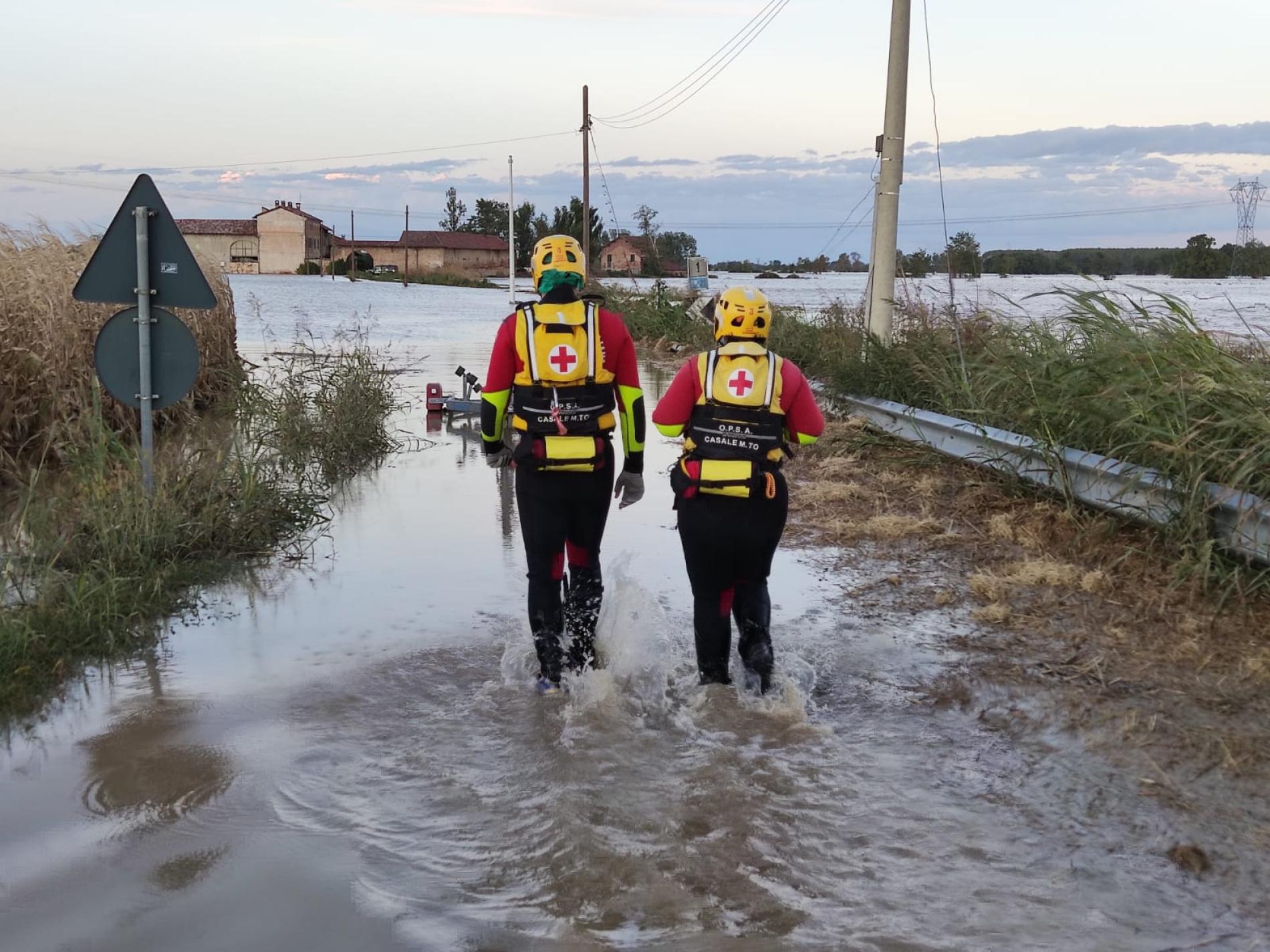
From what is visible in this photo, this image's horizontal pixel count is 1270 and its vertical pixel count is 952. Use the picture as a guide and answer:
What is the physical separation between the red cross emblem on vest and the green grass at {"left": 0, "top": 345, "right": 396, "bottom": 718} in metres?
2.62

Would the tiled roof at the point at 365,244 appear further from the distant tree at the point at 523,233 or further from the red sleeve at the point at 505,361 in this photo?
the red sleeve at the point at 505,361

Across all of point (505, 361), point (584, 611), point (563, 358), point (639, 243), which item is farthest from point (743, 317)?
point (639, 243)

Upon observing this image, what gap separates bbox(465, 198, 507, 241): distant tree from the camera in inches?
6137

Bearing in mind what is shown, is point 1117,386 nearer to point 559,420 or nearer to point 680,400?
point 680,400

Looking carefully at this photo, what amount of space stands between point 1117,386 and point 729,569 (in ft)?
11.6

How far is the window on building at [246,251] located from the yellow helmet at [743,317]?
144173mm

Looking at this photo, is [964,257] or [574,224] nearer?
[964,257]

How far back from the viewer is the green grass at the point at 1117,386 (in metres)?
6.52

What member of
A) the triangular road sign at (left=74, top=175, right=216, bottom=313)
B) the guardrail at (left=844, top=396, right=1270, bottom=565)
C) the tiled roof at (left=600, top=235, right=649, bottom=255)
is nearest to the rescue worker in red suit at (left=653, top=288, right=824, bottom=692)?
the guardrail at (left=844, top=396, right=1270, bottom=565)

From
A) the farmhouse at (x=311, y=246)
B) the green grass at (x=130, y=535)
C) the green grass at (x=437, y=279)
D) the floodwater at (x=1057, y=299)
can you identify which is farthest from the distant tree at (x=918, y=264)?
the farmhouse at (x=311, y=246)

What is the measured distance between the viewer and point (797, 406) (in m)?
5.27

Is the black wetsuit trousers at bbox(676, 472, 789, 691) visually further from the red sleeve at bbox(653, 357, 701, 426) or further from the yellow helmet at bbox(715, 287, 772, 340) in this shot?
the yellow helmet at bbox(715, 287, 772, 340)

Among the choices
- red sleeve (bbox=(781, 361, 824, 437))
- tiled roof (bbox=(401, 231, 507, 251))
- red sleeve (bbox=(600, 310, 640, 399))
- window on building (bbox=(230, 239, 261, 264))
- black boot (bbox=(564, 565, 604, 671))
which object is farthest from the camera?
window on building (bbox=(230, 239, 261, 264))

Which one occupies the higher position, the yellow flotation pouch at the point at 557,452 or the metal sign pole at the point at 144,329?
the metal sign pole at the point at 144,329
